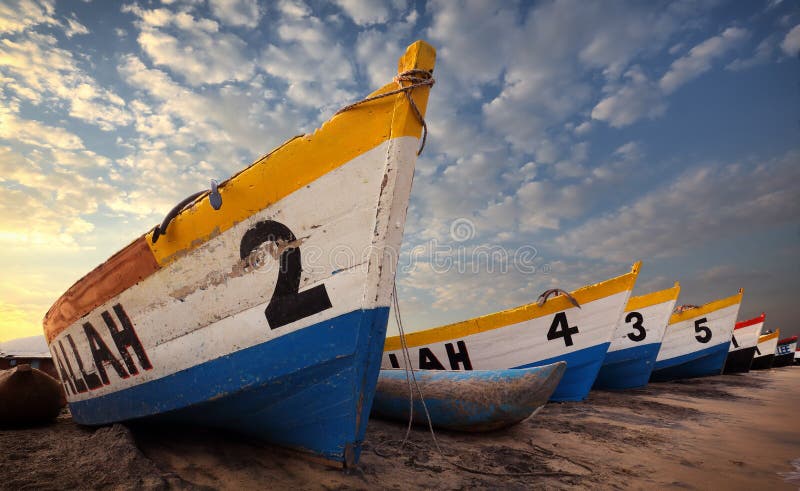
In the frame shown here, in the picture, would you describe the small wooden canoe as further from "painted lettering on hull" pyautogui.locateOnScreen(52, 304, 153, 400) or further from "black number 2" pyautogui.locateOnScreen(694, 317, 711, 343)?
"black number 2" pyautogui.locateOnScreen(694, 317, 711, 343)

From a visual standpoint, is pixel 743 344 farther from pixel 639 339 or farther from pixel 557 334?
pixel 557 334

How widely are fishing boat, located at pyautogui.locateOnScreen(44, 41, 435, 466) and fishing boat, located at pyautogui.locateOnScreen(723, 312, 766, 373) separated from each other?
71.3 ft

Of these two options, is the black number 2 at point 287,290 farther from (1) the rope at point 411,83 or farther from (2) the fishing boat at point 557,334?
(2) the fishing boat at point 557,334

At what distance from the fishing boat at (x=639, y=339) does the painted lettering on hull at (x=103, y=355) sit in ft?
33.3

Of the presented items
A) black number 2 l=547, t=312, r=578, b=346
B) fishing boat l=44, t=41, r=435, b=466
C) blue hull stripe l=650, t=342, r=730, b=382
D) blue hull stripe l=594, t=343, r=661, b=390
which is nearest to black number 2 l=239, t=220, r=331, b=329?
fishing boat l=44, t=41, r=435, b=466

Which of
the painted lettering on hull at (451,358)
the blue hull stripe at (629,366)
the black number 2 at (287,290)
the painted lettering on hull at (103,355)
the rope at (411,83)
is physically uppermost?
the rope at (411,83)

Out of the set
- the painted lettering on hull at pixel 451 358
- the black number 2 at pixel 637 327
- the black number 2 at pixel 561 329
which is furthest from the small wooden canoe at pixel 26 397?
the black number 2 at pixel 637 327

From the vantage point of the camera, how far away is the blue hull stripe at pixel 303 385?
2400 mm

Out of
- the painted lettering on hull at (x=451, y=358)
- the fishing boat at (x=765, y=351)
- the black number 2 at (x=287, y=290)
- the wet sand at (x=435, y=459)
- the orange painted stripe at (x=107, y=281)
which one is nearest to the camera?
the wet sand at (x=435, y=459)

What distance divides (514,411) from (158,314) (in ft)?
11.8

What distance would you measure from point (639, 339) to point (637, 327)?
317mm

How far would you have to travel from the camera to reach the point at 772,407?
7.17 metres

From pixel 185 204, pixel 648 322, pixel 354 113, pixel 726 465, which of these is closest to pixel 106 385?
pixel 185 204

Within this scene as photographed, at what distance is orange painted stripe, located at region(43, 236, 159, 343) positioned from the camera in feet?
10.5
